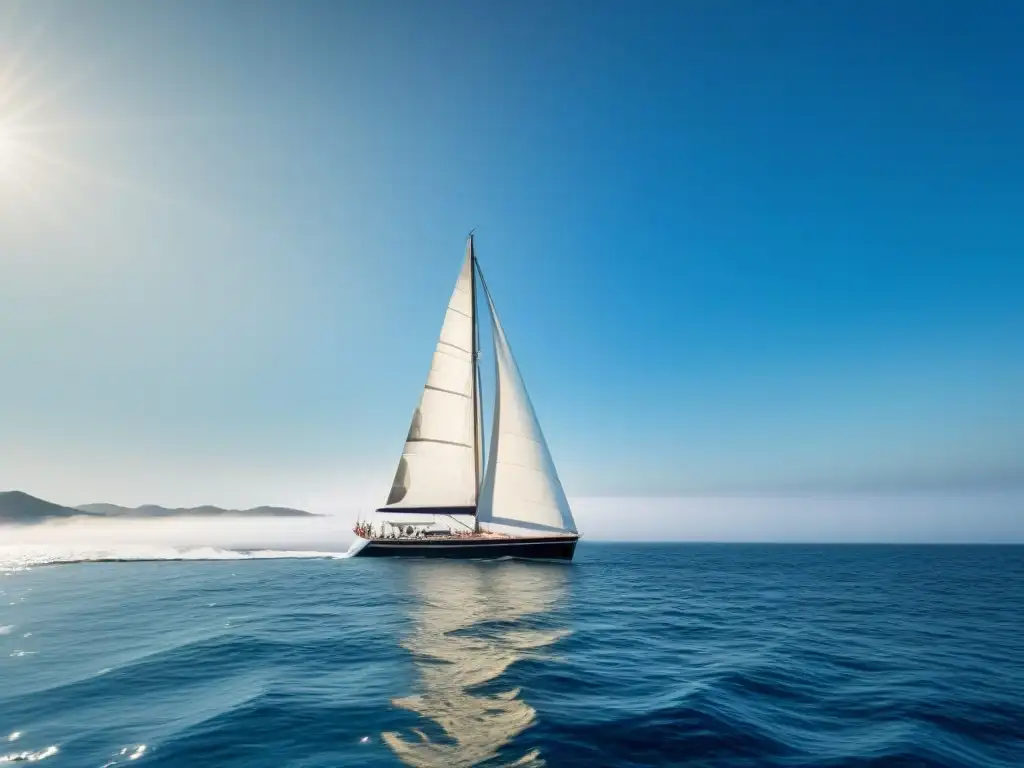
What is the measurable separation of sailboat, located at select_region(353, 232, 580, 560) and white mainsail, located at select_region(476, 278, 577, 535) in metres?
0.10

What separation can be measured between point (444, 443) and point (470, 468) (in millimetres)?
4101

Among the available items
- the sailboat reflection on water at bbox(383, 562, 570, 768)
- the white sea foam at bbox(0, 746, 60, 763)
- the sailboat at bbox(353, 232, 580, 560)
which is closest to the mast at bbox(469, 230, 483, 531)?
the sailboat at bbox(353, 232, 580, 560)

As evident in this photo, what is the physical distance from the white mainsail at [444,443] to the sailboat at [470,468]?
11 centimetres

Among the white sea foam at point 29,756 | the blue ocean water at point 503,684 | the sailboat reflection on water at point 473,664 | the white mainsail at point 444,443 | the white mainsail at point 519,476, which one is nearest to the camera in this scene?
the white sea foam at point 29,756

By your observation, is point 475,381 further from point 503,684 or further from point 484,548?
point 503,684

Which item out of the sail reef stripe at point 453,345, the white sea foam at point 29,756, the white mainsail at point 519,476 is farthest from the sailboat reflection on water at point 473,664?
the sail reef stripe at point 453,345

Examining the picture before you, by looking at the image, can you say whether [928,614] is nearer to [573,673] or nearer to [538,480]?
[573,673]

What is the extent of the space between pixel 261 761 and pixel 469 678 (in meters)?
5.51

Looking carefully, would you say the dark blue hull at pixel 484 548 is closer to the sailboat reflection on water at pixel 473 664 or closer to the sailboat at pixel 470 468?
the sailboat at pixel 470 468

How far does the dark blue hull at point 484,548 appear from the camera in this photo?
47000mm

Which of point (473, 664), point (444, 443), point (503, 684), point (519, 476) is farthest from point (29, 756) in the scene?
point (444, 443)

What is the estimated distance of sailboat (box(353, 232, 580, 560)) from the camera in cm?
4688

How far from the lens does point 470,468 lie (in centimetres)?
5466

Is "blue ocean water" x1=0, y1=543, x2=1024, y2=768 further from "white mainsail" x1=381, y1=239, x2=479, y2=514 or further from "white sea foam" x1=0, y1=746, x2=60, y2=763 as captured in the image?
"white mainsail" x1=381, y1=239, x2=479, y2=514
